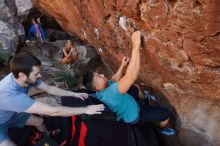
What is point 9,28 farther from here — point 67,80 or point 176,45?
point 176,45

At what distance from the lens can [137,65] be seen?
384cm

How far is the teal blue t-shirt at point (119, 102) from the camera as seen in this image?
4.13m

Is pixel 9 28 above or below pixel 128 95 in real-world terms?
below

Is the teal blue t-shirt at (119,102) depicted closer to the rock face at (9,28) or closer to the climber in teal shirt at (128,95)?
the climber in teal shirt at (128,95)

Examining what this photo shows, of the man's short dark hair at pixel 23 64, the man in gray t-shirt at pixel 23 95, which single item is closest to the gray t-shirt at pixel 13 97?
the man in gray t-shirt at pixel 23 95

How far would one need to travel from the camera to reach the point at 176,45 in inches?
140

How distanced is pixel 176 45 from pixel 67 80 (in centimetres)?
410

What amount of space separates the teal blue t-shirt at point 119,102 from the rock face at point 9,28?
4962 millimetres

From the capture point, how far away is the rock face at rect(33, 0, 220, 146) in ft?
10.3

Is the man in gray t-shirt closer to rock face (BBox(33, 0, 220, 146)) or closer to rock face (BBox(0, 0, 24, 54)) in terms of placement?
rock face (BBox(33, 0, 220, 146))

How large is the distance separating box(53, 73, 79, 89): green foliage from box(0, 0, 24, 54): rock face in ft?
6.08

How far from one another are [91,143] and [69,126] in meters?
0.36

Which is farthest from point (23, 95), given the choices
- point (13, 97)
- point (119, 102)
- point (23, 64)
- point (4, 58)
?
point (4, 58)

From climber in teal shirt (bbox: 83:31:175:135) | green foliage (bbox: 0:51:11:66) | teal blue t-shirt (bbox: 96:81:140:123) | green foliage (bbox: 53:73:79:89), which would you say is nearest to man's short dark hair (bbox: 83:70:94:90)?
climber in teal shirt (bbox: 83:31:175:135)
